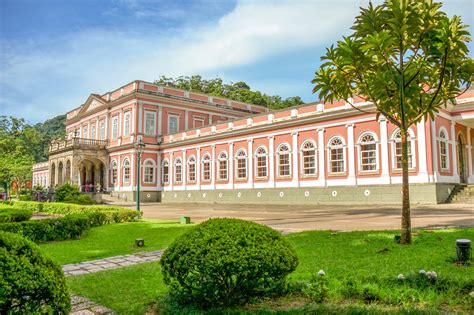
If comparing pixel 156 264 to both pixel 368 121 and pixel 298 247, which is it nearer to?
pixel 298 247

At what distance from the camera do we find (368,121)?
21062 millimetres

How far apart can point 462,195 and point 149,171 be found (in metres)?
26.5

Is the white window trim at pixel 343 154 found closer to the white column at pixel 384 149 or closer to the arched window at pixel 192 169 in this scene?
the white column at pixel 384 149

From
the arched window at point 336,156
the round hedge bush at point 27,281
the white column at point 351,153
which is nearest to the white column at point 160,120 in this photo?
the arched window at point 336,156

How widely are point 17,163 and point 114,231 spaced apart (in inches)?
1354

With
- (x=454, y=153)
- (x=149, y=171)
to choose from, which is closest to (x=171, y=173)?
(x=149, y=171)

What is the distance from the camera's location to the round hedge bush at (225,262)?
3668 millimetres

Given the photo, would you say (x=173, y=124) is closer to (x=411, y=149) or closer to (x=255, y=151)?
(x=255, y=151)

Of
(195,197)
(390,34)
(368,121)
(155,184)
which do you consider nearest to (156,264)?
(390,34)

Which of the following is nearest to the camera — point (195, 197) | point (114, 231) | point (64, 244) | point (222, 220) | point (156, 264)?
point (222, 220)

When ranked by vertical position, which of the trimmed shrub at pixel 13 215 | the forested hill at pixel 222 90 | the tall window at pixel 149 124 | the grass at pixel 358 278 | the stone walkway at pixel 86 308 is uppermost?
the forested hill at pixel 222 90

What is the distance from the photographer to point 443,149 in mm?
19875

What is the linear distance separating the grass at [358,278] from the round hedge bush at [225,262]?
23 cm

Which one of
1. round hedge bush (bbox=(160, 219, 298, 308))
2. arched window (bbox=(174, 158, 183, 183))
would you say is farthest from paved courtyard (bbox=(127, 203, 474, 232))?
arched window (bbox=(174, 158, 183, 183))
